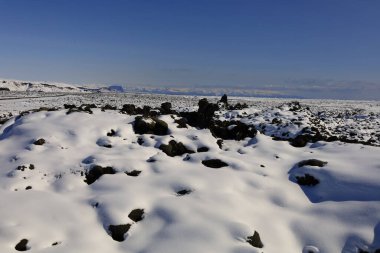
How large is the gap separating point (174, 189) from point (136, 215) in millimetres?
1821

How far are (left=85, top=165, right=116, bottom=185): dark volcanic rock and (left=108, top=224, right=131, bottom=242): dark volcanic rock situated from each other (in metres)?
3.16

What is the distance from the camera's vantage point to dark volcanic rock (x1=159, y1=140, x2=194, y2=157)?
1497cm

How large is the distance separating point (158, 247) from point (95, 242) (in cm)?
166

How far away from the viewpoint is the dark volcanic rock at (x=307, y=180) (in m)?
12.5

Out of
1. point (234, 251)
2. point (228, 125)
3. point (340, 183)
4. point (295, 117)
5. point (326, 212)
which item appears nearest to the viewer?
point (234, 251)

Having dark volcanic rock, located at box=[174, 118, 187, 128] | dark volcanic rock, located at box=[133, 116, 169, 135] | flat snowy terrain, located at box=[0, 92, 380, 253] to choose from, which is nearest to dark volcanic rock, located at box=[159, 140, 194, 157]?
flat snowy terrain, located at box=[0, 92, 380, 253]

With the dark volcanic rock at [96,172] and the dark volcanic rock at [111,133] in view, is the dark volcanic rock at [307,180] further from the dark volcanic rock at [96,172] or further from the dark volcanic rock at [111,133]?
the dark volcanic rock at [111,133]

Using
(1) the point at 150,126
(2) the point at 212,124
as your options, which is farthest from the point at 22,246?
(2) the point at 212,124

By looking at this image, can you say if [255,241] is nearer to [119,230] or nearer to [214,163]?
[119,230]

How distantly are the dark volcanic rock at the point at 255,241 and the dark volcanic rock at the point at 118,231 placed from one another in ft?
10.8

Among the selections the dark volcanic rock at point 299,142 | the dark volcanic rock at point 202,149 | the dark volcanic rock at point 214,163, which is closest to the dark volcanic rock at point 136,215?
the dark volcanic rock at point 214,163

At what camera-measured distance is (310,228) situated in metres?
10.0

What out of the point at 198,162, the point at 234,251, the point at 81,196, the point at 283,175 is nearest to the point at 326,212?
the point at 283,175

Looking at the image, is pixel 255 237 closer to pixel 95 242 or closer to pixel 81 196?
pixel 95 242
